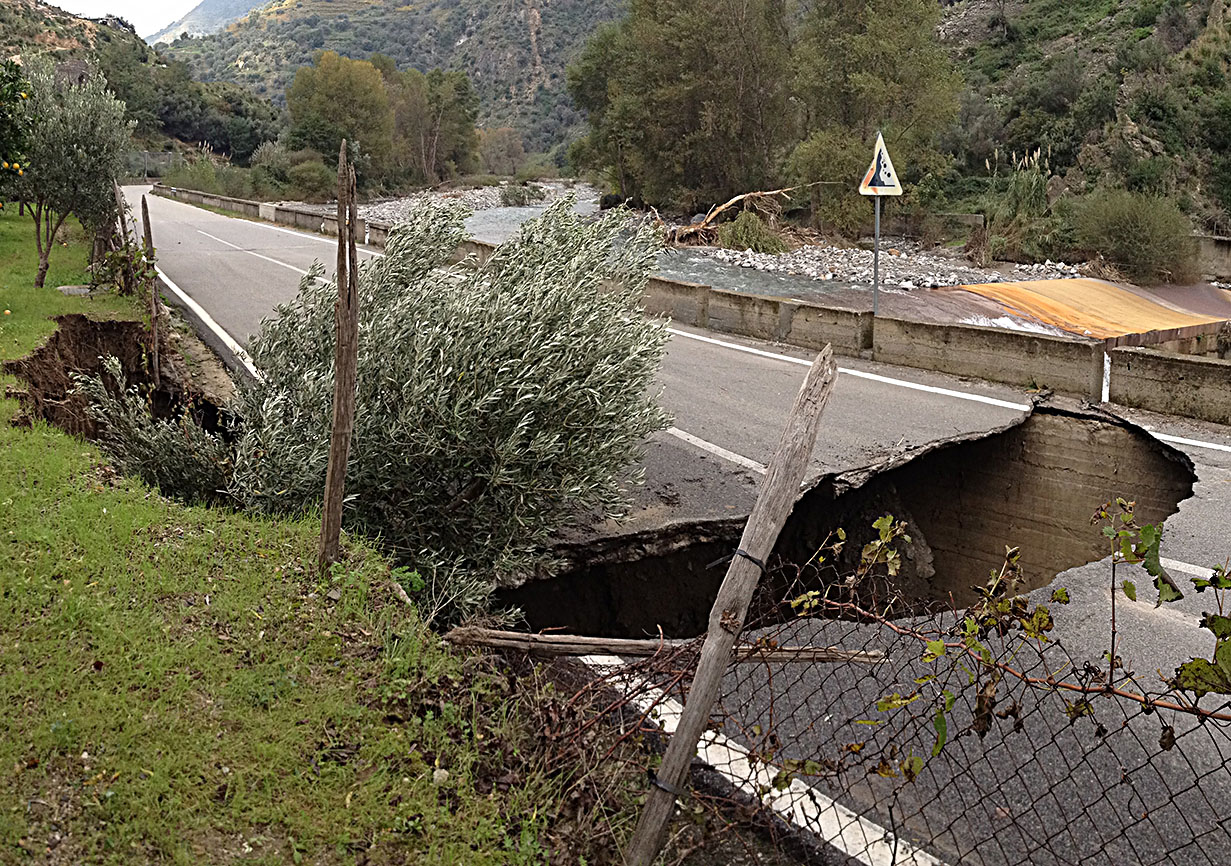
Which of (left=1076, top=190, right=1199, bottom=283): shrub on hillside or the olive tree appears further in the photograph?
(left=1076, top=190, right=1199, bottom=283): shrub on hillside

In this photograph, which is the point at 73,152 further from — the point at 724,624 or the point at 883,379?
the point at 724,624

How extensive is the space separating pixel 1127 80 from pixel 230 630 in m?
48.4

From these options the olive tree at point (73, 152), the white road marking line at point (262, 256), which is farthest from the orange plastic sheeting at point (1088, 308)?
the olive tree at point (73, 152)

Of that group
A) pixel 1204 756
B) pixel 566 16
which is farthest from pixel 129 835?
pixel 566 16

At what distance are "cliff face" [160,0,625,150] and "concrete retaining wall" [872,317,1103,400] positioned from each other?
11326 cm

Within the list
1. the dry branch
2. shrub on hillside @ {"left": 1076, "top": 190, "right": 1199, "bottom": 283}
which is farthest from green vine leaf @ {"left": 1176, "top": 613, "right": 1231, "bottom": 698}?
the dry branch

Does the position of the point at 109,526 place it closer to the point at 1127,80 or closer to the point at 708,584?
the point at 708,584

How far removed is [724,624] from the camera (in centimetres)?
325

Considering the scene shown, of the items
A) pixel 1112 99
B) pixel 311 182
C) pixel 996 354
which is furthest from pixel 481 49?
pixel 996 354

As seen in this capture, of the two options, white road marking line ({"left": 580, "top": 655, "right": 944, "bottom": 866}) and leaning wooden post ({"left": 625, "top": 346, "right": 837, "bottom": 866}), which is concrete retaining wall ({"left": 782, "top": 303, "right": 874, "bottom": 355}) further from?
leaning wooden post ({"left": 625, "top": 346, "right": 837, "bottom": 866})

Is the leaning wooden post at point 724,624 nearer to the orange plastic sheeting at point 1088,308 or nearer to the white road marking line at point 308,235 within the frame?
the orange plastic sheeting at point 1088,308

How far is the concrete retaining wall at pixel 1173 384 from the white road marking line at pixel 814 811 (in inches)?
284

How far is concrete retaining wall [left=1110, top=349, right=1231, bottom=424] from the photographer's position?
9141 mm

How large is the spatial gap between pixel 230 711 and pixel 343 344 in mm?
1729
